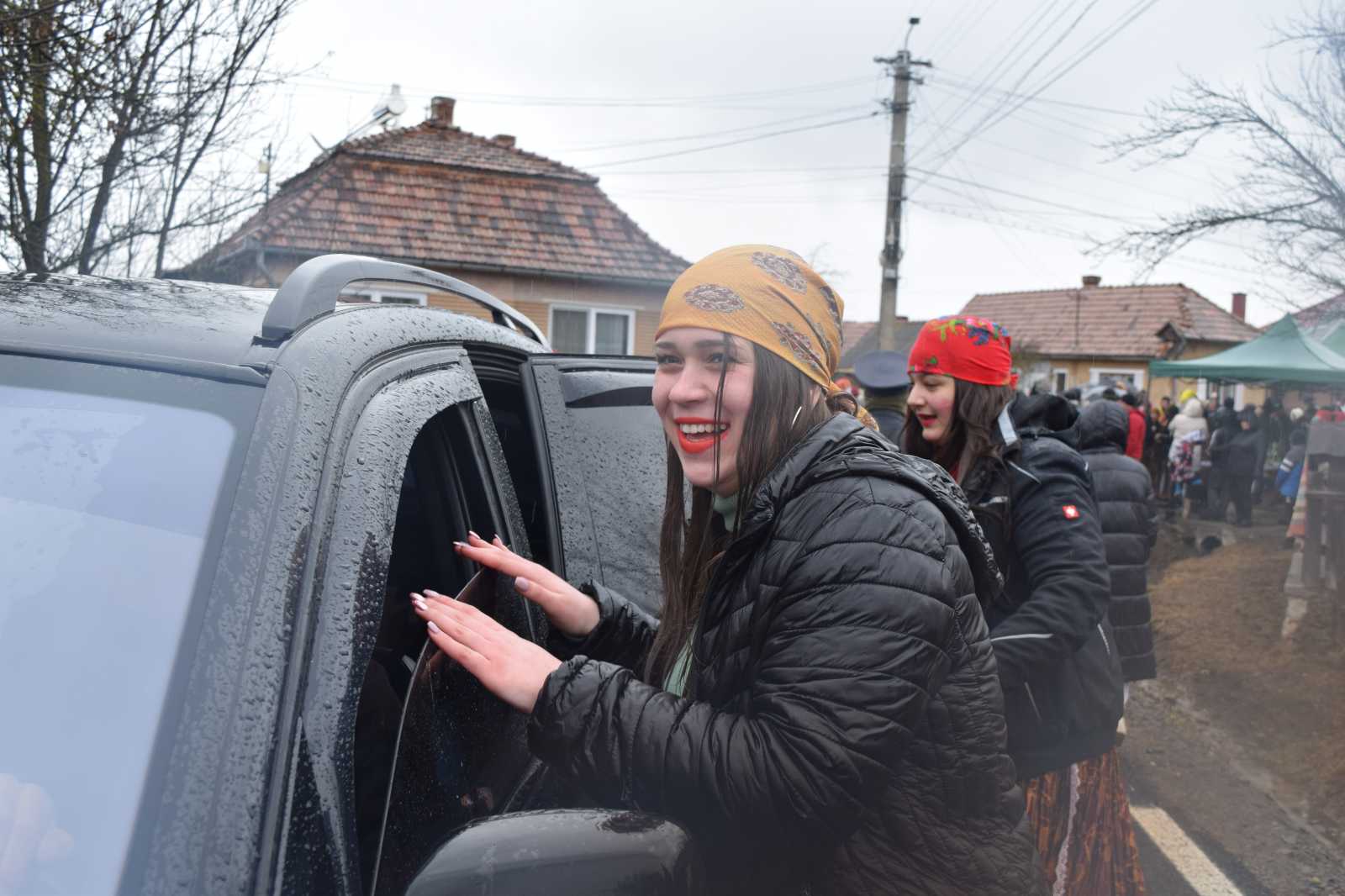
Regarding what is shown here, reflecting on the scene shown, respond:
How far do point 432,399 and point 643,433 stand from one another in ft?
3.61

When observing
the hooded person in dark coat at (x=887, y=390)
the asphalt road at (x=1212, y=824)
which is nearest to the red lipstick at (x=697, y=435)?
the asphalt road at (x=1212, y=824)

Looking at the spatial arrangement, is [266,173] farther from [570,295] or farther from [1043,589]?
[570,295]

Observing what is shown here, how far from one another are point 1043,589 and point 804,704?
162cm

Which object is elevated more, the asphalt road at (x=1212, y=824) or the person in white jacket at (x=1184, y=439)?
the person in white jacket at (x=1184, y=439)

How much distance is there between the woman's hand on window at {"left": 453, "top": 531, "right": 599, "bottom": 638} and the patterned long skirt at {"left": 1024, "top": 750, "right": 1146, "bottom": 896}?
1.68 meters

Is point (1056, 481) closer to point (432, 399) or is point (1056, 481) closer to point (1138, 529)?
point (1138, 529)

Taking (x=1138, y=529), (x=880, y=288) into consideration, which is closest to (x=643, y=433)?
(x=1138, y=529)

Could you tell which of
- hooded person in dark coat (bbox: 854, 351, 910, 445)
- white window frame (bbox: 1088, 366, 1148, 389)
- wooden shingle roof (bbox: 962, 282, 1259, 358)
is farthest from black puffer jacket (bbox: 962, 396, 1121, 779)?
white window frame (bbox: 1088, 366, 1148, 389)

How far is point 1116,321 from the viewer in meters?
44.9

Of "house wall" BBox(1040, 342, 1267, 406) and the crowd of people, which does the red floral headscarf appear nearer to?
the crowd of people

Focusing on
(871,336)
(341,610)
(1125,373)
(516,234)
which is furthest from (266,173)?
(871,336)

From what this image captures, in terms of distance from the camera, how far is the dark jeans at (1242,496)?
16.4m

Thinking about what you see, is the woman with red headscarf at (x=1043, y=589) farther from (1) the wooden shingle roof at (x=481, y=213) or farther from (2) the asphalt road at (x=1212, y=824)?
(1) the wooden shingle roof at (x=481, y=213)

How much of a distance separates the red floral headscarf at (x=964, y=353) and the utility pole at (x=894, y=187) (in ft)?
61.3
